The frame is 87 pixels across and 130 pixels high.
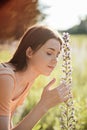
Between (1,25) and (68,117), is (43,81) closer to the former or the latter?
(1,25)

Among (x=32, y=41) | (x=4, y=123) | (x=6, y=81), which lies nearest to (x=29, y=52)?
(x=32, y=41)

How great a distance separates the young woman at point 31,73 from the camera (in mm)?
1443

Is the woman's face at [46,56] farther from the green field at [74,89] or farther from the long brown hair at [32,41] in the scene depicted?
the green field at [74,89]

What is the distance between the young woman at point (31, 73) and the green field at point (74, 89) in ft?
1.16

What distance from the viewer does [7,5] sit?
2.10 m

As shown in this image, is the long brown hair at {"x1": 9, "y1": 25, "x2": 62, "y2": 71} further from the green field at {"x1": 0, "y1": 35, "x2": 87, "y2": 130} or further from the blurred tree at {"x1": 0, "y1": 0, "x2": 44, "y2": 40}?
the blurred tree at {"x1": 0, "y1": 0, "x2": 44, "y2": 40}

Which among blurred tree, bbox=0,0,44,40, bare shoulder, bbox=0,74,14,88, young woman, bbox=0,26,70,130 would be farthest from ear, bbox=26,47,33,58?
blurred tree, bbox=0,0,44,40

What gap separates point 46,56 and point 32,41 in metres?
0.07

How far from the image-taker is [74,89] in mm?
2410

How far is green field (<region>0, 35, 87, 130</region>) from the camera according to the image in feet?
6.70

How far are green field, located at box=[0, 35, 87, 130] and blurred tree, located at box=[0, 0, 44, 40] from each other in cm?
8

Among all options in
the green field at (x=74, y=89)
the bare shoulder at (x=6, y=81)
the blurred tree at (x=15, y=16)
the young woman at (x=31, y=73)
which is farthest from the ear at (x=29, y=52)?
the blurred tree at (x=15, y=16)

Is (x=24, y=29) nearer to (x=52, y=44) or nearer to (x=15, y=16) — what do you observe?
(x=15, y=16)

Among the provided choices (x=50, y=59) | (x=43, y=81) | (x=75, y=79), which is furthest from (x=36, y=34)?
(x=75, y=79)
